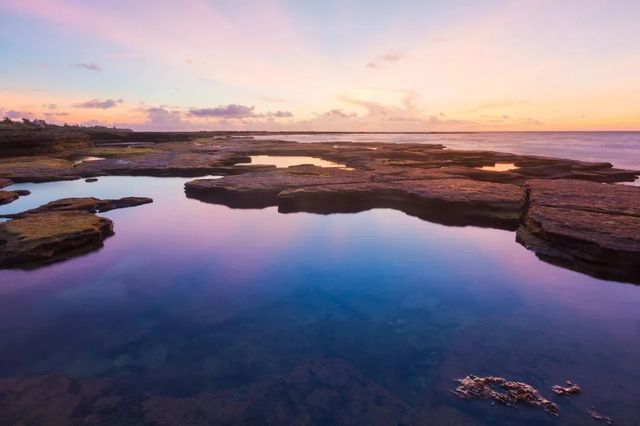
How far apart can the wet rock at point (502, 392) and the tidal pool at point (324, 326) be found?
14 cm

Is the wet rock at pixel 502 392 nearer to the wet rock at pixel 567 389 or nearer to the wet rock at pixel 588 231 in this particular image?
the wet rock at pixel 567 389

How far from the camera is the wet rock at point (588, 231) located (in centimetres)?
1039

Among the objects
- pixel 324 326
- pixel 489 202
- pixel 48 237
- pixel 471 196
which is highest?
pixel 471 196

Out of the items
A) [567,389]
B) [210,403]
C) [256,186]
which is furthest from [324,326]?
[256,186]

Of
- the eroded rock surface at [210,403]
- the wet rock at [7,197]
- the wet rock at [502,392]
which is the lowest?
the eroded rock surface at [210,403]

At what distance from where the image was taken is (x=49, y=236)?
11.8 metres

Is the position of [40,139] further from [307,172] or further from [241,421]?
[241,421]

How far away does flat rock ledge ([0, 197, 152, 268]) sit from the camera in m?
11.1

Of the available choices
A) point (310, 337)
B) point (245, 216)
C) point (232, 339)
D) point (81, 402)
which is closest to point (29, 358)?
point (81, 402)

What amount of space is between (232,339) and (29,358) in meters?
3.41

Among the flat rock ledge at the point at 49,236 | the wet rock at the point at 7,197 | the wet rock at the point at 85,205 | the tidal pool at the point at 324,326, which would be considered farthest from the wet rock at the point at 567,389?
the wet rock at the point at 7,197

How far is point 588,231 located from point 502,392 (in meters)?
7.88

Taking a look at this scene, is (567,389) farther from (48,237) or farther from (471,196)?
(48,237)

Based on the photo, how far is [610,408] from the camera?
546 centimetres
